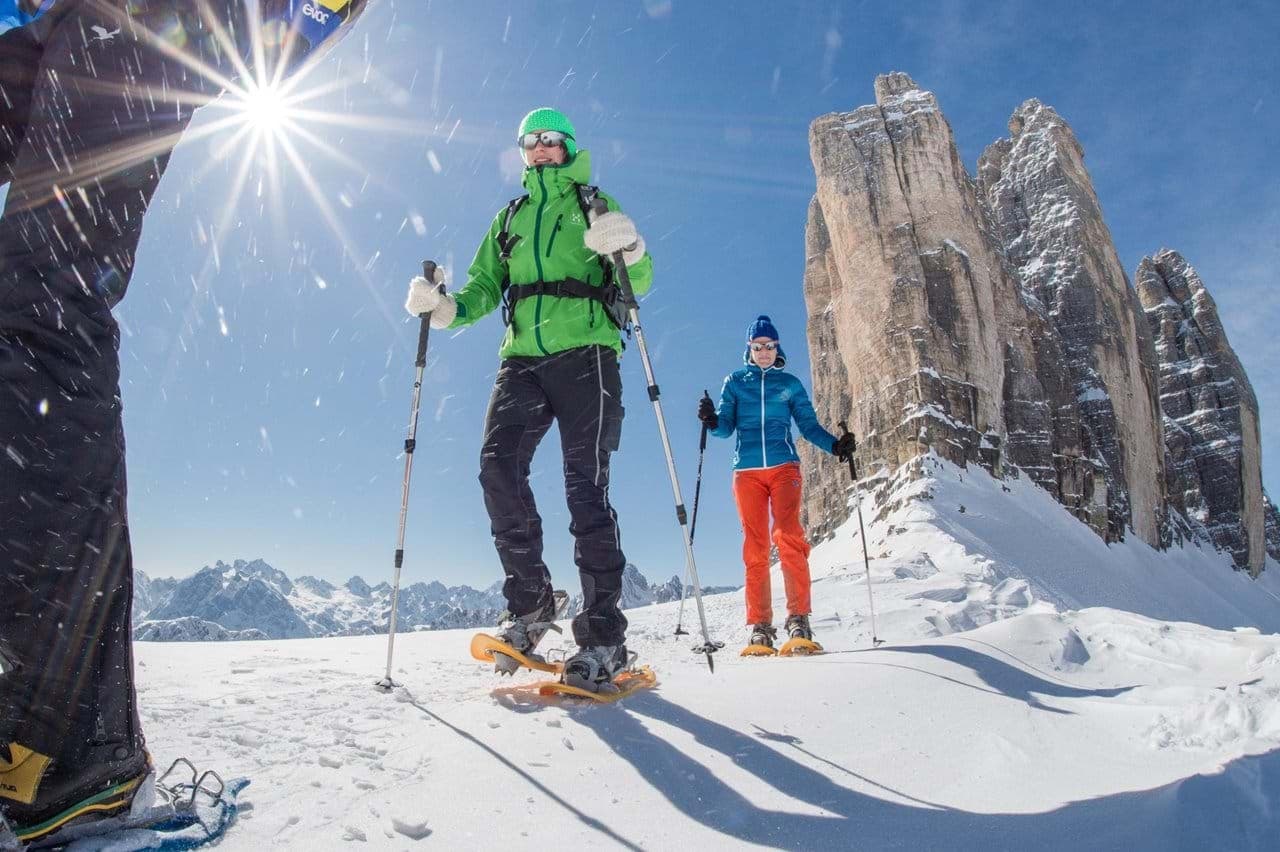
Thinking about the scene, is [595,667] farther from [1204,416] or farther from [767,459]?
[1204,416]

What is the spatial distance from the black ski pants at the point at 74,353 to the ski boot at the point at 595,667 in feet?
6.19

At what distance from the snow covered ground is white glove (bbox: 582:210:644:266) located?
2.32m

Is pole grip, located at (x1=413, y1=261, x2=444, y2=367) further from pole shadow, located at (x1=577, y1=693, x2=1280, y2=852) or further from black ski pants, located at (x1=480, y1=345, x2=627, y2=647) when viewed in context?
pole shadow, located at (x1=577, y1=693, x2=1280, y2=852)

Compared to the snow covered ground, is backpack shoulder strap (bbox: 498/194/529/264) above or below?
above

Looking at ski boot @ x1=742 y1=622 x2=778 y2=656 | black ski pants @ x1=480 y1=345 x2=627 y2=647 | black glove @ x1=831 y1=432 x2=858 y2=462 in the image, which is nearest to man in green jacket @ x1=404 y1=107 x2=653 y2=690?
black ski pants @ x1=480 y1=345 x2=627 y2=647

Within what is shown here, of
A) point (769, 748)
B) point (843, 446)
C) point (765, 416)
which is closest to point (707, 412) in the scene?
point (765, 416)

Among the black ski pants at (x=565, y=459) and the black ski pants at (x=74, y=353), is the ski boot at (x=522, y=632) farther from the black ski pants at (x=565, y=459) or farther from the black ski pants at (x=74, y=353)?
the black ski pants at (x=74, y=353)

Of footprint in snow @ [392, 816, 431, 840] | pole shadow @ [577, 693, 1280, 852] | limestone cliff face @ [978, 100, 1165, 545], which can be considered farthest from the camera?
limestone cliff face @ [978, 100, 1165, 545]

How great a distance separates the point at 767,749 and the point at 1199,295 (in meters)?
84.2

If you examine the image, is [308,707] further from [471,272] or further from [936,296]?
[936,296]

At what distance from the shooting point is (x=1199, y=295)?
66250 mm

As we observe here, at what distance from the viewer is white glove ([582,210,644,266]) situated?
372cm

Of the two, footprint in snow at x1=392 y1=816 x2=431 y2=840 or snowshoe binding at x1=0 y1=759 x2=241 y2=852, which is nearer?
snowshoe binding at x1=0 y1=759 x2=241 y2=852

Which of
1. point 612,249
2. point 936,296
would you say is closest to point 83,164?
point 612,249
